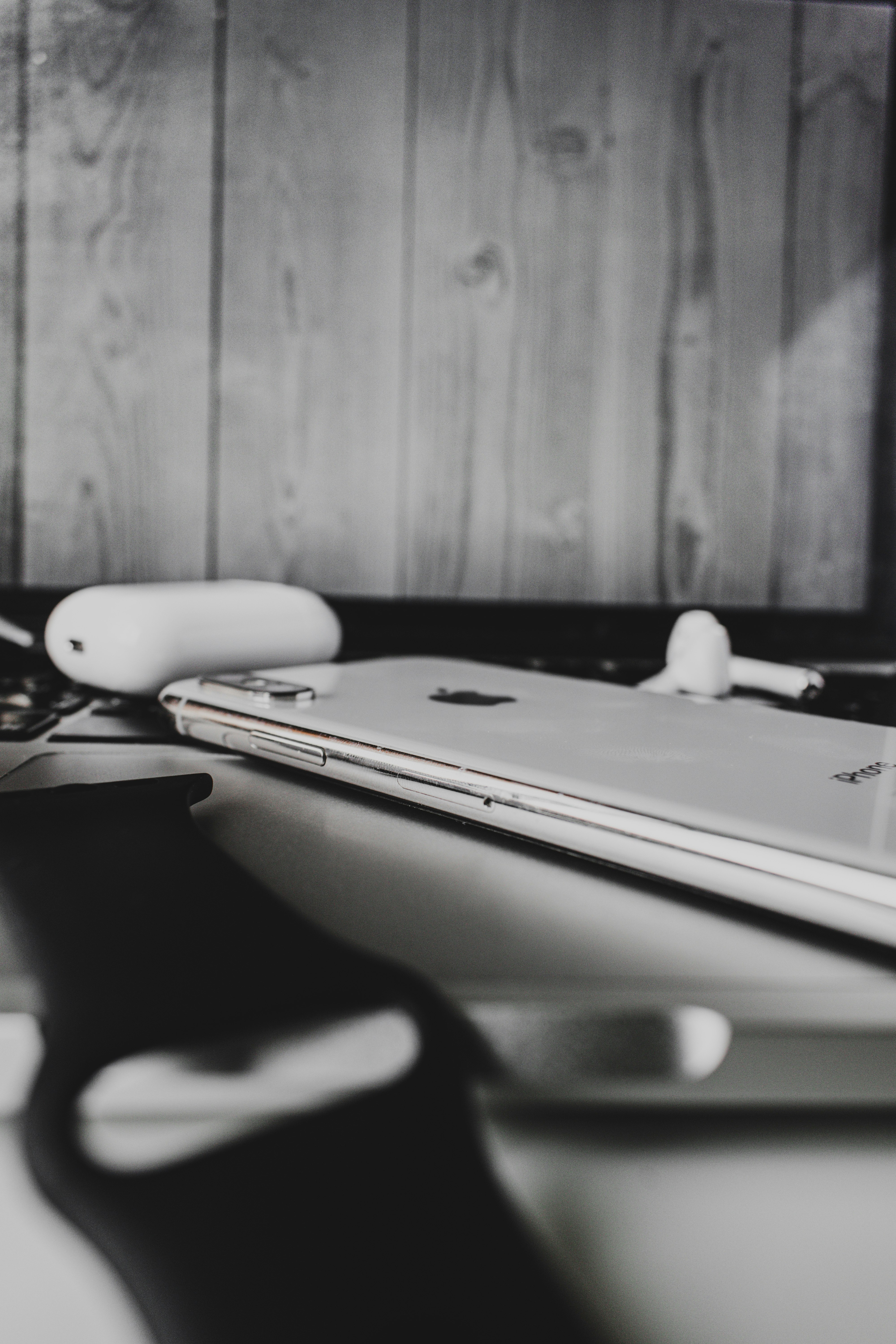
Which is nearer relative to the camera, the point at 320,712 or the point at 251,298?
the point at 320,712

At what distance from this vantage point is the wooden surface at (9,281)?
893 millimetres

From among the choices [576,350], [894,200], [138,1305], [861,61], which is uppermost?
[861,61]

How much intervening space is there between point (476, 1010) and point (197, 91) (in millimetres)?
998

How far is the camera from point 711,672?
1.83 ft

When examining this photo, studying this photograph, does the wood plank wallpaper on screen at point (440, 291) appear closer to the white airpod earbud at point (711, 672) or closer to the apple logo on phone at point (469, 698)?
the white airpod earbud at point (711, 672)

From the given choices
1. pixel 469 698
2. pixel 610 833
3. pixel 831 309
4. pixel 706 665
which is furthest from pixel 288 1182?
pixel 831 309

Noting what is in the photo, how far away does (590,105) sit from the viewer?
3.09ft

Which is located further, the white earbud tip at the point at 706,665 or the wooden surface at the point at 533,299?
the wooden surface at the point at 533,299

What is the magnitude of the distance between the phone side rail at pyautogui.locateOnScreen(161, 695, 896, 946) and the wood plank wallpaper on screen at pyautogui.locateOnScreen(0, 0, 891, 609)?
0.62m

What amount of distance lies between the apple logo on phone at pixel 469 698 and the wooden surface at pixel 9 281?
67cm

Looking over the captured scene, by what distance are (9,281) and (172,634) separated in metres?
0.63

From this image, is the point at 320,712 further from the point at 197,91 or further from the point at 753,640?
the point at 197,91

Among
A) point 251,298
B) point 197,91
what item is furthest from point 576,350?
point 197,91

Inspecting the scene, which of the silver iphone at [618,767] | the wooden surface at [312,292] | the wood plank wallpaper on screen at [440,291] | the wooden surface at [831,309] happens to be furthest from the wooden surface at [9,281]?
the wooden surface at [831,309]
